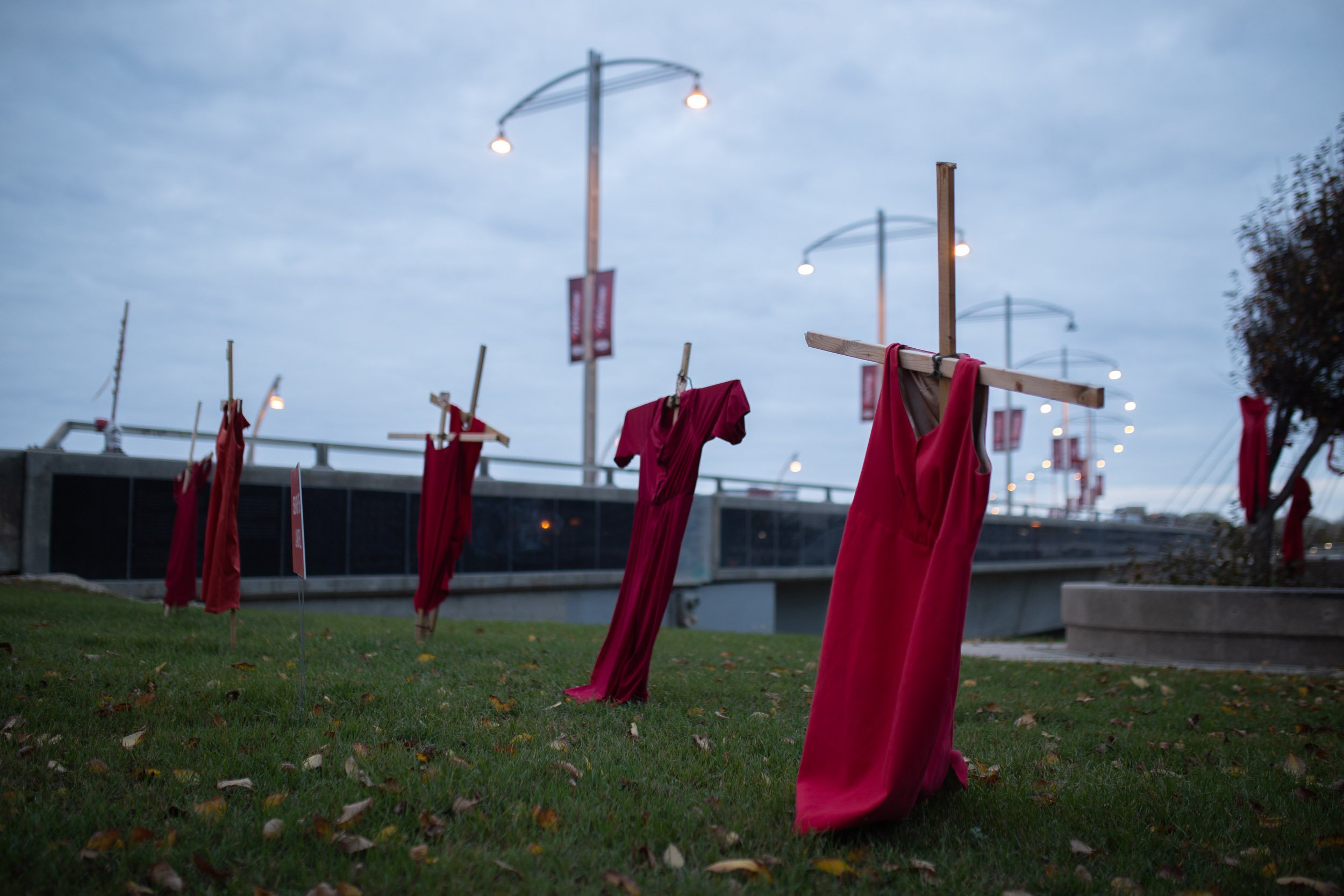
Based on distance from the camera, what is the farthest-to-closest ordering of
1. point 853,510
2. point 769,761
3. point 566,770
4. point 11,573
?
1. point 11,573
2. point 769,761
3. point 566,770
4. point 853,510

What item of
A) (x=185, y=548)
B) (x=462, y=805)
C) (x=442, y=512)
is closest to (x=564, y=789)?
(x=462, y=805)

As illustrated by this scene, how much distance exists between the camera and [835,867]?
3.01 metres

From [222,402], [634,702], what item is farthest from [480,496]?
[634,702]

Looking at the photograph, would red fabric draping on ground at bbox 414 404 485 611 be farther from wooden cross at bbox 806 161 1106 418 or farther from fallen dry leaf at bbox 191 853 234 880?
fallen dry leaf at bbox 191 853 234 880

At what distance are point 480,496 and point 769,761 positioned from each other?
1520 centimetres

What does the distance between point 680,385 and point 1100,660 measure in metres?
7.83

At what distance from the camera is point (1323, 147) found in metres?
12.4

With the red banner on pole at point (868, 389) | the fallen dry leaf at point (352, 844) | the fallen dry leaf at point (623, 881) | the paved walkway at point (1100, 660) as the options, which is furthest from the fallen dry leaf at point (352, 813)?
the red banner on pole at point (868, 389)

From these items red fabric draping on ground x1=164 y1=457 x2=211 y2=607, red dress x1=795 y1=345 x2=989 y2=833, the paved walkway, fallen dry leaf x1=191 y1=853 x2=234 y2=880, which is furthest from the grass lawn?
the paved walkway

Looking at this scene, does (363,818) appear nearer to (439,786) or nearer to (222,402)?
(439,786)

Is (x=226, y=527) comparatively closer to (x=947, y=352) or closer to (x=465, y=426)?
(x=465, y=426)

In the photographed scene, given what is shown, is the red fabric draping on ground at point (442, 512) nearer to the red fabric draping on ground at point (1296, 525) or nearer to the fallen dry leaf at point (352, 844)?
the fallen dry leaf at point (352, 844)

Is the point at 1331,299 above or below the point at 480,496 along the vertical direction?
above

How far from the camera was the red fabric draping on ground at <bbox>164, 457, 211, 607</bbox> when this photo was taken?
33.7 feet
